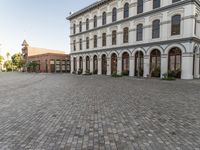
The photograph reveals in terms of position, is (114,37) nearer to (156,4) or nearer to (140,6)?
(140,6)

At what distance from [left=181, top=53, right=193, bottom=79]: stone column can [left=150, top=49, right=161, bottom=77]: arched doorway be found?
3.59m

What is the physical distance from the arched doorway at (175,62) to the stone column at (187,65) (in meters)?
0.76

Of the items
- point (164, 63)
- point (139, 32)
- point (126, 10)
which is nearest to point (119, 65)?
point (139, 32)

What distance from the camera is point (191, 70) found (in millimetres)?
20641

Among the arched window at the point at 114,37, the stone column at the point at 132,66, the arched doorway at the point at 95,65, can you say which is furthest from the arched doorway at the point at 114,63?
the arched doorway at the point at 95,65

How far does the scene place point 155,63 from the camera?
2423 centimetres

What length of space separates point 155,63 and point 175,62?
2901 millimetres

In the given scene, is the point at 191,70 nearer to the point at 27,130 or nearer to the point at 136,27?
the point at 136,27

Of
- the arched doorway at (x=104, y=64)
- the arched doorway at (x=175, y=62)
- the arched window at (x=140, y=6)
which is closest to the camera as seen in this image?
the arched doorway at (x=175, y=62)

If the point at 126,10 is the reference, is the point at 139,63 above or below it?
below

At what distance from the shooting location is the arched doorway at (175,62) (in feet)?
70.5

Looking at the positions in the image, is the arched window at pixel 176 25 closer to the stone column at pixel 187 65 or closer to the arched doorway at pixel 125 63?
the stone column at pixel 187 65

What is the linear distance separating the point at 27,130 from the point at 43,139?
2.73 ft

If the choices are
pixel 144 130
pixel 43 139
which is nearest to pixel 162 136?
pixel 144 130
